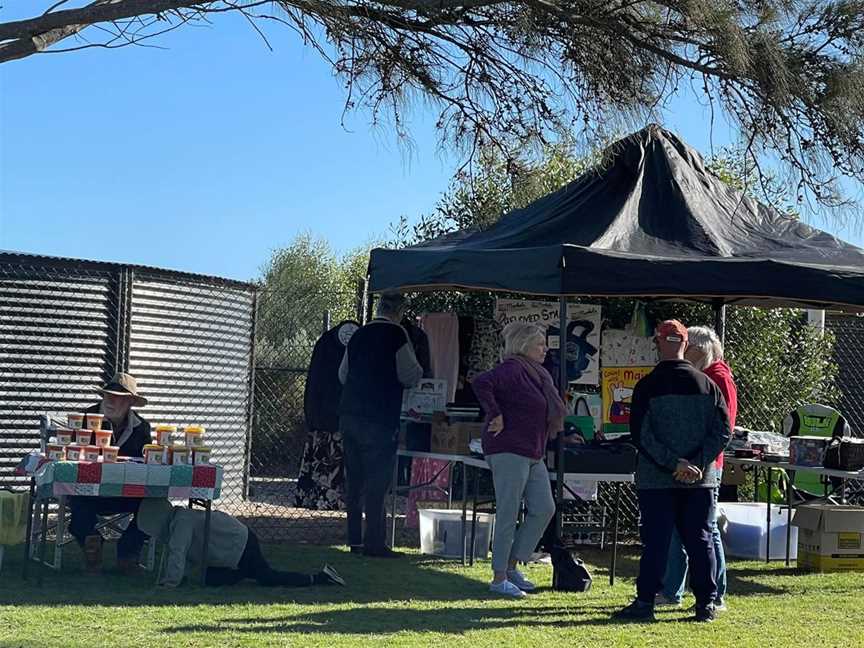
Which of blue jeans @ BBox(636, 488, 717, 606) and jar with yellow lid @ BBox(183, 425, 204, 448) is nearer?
blue jeans @ BBox(636, 488, 717, 606)

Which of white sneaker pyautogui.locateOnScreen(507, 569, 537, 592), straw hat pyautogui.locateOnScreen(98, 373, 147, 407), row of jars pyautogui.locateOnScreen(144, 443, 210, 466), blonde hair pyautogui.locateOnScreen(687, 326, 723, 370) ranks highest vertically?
blonde hair pyautogui.locateOnScreen(687, 326, 723, 370)

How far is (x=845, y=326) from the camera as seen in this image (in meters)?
15.0

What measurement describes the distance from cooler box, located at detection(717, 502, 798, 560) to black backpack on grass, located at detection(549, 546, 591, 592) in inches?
98.4

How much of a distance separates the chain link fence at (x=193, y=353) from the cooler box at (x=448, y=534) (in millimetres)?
1191

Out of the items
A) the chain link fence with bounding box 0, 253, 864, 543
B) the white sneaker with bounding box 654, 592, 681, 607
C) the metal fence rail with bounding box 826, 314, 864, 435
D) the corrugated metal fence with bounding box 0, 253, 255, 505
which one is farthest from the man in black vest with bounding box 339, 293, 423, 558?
the metal fence rail with bounding box 826, 314, 864, 435

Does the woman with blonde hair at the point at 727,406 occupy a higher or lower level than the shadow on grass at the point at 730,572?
higher

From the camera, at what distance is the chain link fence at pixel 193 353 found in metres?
11.8

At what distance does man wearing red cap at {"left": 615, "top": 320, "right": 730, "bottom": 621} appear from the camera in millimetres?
7660

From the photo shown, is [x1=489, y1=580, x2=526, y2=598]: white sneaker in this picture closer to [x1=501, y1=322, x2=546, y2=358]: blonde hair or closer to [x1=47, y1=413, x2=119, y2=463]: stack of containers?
[x1=501, y1=322, x2=546, y2=358]: blonde hair

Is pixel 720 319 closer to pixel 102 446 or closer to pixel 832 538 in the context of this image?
pixel 832 538

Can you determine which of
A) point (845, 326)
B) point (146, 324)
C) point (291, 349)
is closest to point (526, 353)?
point (146, 324)

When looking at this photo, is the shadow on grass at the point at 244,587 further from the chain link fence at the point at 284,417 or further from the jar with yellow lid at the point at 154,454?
the chain link fence at the point at 284,417

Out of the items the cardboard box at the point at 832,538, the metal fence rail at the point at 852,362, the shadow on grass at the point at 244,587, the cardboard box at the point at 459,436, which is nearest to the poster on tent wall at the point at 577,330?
the cardboard box at the point at 459,436

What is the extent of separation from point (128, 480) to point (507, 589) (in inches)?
97.4
